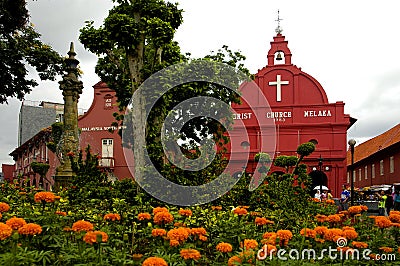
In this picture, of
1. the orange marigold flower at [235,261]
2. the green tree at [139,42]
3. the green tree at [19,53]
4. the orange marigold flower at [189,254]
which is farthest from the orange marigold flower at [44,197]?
the green tree at [19,53]

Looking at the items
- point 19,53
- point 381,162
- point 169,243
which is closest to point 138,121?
point 169,243

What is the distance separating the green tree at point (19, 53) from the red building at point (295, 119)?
1507 cm

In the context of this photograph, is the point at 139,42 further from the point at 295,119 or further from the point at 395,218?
the point at 295,119

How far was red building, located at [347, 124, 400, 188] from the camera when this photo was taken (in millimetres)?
31406

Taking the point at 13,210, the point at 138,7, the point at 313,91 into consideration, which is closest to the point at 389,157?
the point at 313,91

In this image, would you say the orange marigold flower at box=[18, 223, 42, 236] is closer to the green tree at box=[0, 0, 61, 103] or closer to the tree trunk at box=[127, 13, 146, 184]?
the tree trunk at box=[127, 13, 146, 184]

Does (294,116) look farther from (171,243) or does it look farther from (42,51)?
(171,243)

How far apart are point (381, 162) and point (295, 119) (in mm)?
10259

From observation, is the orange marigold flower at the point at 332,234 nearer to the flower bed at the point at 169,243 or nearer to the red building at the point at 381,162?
the flower bed at the point at 169,243

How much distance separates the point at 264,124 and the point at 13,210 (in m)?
26.1

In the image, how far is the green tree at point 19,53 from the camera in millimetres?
15945

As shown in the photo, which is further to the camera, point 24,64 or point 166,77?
point 24,64

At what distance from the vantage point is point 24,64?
16828 millimetres

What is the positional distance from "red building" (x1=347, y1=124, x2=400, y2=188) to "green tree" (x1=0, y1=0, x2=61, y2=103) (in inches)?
901
